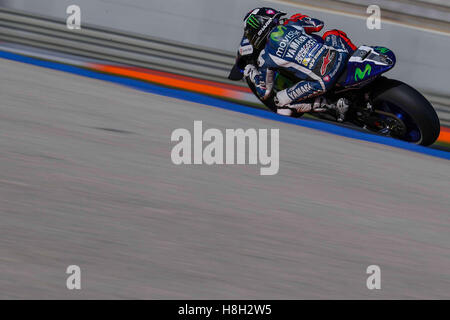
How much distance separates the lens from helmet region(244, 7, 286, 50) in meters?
7.98

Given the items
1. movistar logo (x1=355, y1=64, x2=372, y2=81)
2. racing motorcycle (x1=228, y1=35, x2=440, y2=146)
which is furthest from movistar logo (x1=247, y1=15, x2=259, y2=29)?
movistar logo (x1=355, y1=64, x2=372, y2=81)

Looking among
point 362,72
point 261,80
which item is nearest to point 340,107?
point 362,72

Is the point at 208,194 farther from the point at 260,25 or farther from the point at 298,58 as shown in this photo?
the point at 260,25

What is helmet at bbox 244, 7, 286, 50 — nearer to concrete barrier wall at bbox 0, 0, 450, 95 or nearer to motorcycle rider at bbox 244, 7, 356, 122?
motorcycle rider at bbox 244, 7, 356, 122

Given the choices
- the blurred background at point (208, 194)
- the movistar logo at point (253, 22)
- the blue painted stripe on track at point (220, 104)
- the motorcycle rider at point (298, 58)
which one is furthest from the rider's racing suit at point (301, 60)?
the blue painted stripe on track at point (220, 104)

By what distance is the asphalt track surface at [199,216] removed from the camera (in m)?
3.67

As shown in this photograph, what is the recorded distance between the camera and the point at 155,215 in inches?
179

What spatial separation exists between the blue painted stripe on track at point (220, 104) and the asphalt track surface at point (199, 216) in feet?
1.20

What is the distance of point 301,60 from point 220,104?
1756 mm

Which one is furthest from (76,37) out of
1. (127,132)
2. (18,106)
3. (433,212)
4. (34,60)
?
(433,212)

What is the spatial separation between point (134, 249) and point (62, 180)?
1264 millimetres

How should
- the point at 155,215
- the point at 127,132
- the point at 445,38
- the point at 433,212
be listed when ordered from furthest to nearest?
1. the point at 445,38
2. the point at 127,132
3. the point at 433,212
4. the point at 155,215

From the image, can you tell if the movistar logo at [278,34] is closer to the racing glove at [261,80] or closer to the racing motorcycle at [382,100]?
the racing glove at [261,80]

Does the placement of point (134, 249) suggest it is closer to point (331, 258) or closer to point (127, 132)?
point (331, 258)
